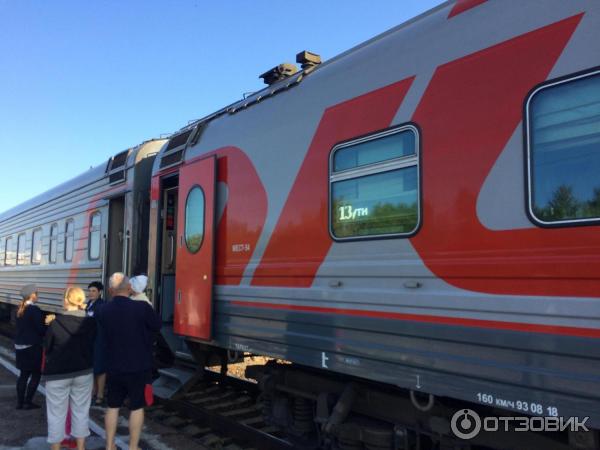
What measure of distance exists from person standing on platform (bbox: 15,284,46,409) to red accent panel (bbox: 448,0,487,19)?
5.88 meters

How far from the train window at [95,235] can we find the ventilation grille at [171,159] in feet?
7.87

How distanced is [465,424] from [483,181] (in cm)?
153

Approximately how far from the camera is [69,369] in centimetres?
456

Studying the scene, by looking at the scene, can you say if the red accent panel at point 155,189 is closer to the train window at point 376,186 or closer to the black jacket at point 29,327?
the black jacket at point 29,327

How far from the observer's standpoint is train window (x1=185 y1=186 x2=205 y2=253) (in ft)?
17.9

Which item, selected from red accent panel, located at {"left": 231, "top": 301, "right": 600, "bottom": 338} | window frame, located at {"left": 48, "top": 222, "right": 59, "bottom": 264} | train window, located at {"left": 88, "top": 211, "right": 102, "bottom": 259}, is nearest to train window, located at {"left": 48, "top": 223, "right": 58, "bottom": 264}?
window frame, located at {"left": 48, "top": 222, "right": 59, "bottom": 264}

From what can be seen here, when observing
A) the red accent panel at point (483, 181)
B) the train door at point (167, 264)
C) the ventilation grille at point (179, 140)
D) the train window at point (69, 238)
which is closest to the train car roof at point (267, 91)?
the ventilation grille at point (179, 140)

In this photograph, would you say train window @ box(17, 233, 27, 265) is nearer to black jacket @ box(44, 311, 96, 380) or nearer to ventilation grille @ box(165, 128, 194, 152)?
ventilation grille @ box(165, 128, 194, 152)

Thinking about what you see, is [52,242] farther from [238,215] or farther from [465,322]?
[465,322]

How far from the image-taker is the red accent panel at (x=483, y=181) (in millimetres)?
2530

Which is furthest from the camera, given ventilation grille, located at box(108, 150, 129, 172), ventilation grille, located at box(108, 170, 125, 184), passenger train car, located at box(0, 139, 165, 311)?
ventilation grille, located at box(108, 150, 129, 172)

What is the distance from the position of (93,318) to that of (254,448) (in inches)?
78.4

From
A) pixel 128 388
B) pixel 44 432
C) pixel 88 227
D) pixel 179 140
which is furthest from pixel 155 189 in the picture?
pixel 44 432

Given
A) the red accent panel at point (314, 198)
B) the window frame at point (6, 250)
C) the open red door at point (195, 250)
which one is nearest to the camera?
the red accent panel at point (314, 198)
